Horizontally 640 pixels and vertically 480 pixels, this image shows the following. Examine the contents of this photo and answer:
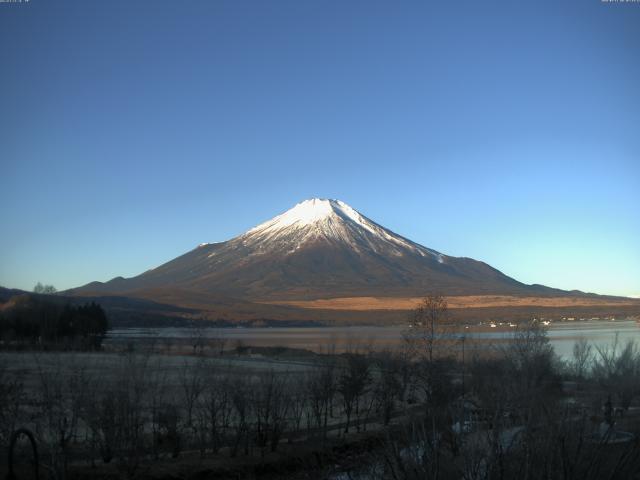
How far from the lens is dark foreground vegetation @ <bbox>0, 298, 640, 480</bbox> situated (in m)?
7.08

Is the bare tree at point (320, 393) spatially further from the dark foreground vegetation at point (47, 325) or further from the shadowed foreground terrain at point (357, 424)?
the dark foreground vegetation at point (47, 325)

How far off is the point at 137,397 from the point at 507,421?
40.9 ft

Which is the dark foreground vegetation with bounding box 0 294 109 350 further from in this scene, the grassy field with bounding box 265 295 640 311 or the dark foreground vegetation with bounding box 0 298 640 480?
the grassy field with bounding box 265 295 640 311

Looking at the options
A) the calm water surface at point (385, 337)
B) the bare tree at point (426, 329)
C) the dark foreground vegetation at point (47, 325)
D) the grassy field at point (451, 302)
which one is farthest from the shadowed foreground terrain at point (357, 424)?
the grassy field at point (451, 302)

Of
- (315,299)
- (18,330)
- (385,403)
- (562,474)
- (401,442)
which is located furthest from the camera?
(315,299)

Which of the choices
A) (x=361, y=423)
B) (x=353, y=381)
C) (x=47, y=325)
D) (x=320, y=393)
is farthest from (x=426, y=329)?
(x=47, y=325)

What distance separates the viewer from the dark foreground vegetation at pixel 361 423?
7.08 metres

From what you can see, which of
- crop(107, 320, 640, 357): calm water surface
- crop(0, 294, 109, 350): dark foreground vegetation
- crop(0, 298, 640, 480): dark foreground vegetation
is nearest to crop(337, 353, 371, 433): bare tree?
crop(0, 298, 640, 480): dark foreground vegetation

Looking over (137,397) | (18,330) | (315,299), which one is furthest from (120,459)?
(315,299)

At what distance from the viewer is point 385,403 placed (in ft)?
90.9

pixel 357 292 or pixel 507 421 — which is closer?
pixel 507 421

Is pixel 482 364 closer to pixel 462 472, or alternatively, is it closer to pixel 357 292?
pixel 462 472

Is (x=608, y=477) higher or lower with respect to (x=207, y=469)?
higher

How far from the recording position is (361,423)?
27906 millimetres
